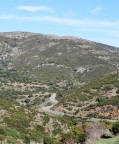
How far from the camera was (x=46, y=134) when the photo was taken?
65.0 meters

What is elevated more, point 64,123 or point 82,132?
point 82,132

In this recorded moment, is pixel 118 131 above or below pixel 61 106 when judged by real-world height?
above

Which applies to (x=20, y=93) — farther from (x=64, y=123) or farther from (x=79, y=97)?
(x=64, y=123)

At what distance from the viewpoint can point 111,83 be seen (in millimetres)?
119375

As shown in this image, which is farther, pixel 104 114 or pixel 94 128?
pixel 104 114

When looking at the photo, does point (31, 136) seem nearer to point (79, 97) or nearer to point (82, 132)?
point (82, 132)

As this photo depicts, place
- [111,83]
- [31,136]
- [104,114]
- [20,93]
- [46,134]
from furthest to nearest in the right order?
[20,93] < [111,83] < [104,114] < [46,134] < [31,136]

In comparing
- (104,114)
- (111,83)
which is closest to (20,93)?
(111,83)

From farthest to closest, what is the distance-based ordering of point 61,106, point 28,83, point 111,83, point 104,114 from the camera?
point 28,83
point 111,83
point 61,106
point 104,114

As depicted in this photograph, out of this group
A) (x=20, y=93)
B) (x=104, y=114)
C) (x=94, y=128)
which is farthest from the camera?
(x=20, y=93)

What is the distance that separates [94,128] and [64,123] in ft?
122

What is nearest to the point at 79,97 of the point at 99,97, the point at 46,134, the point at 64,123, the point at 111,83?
the point at 99,97

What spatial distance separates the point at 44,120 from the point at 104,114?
82.9 feet

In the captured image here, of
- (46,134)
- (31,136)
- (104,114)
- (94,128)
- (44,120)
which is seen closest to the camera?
(94,128)
